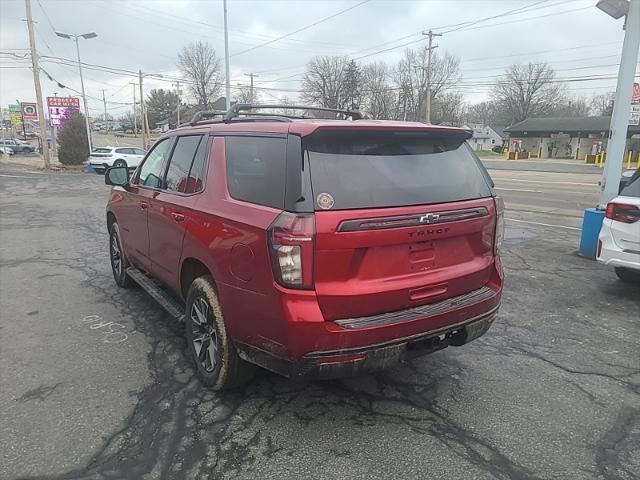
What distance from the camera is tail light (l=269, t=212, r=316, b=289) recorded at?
8.47ft

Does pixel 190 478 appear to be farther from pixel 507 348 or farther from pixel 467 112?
pixel 467 112

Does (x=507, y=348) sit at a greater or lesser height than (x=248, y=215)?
lesser

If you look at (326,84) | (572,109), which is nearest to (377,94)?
(326,84)

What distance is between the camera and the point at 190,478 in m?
2.56

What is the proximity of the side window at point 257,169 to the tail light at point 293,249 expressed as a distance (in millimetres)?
159

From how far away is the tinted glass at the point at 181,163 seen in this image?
390 cm

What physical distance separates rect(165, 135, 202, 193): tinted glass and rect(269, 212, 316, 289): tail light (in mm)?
1479

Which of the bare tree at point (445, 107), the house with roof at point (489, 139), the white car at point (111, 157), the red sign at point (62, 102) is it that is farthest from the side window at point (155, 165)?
the house with roof at point (489, 139)

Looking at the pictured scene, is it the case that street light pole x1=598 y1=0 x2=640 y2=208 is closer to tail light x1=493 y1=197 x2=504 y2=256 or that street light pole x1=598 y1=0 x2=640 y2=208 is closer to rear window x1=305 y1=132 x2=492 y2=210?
tail light x1=493 y1=197 x2=504 y2=256

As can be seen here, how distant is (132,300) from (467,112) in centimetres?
11948

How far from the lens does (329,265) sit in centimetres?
264

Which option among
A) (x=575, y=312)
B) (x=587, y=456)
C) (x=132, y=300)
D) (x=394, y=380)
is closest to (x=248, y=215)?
(x=394, y=380)

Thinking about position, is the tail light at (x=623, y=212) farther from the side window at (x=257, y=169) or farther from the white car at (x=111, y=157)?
the white car at (x=111, y=157)

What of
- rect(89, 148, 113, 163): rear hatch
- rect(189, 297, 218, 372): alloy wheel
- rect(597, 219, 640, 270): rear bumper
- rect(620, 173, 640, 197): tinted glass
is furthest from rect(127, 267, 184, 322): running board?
rect(89, 148, 113, 163): rear hatch
